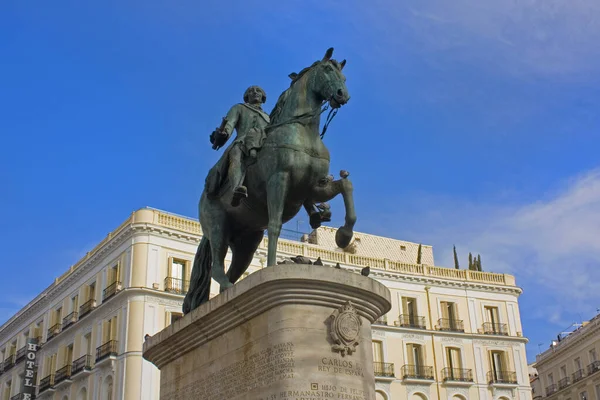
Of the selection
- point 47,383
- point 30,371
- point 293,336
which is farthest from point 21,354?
point 293,336

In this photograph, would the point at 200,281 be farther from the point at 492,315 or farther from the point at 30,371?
the point at 492,315

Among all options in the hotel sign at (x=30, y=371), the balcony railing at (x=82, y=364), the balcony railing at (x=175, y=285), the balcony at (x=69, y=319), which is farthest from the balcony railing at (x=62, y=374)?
the balcony railing at (x=175, y=285)

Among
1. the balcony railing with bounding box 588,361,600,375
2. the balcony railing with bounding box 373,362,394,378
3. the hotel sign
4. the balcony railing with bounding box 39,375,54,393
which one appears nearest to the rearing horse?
the balcony railing with bounding box 39,375,54,393

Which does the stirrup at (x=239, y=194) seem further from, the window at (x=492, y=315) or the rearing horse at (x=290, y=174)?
the window at (x=492, y=315)

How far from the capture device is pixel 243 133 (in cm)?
1156

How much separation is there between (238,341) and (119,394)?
3427 cm

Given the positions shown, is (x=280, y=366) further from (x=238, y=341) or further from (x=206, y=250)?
(x=206, y=250)

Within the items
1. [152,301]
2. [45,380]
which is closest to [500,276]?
[152,301]

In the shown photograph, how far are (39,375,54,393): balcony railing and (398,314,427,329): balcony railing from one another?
22233 millimetres

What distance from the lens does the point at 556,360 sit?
233 feet

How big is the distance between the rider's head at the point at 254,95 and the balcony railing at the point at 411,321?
42.5 metres

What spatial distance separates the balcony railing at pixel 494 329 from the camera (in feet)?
182

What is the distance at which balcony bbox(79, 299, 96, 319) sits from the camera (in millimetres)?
47438

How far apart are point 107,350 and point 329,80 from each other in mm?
36476
